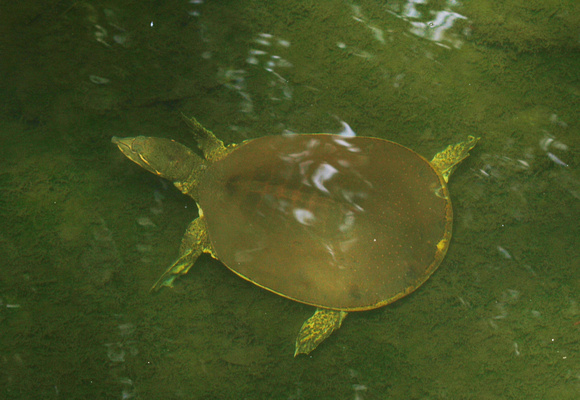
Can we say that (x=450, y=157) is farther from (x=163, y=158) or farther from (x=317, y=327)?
(x=163, y=158)

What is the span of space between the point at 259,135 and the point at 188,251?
93 centimetres

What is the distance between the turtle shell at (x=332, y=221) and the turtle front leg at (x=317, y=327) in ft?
0.40

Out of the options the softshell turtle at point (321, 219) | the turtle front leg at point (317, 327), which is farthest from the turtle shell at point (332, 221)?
the turtle front leg at point (317, 327)

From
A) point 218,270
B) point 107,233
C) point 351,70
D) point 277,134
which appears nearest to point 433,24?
point 351,70

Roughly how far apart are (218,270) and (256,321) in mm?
418

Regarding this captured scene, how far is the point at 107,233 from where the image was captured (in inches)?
98.5

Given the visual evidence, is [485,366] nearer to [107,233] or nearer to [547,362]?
[547,362]

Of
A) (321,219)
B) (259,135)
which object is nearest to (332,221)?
(321,219)

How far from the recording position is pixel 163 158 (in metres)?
2.45

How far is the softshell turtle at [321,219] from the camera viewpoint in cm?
217

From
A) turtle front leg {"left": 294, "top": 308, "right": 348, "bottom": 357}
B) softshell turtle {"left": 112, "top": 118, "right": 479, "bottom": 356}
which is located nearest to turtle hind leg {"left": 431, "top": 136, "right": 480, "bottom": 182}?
softshell turtle {"left": 112, "top": 118, "right": 479, "bottom": 356}

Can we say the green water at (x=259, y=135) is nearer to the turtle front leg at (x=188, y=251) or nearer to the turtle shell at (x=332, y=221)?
the turtle front leg at (x=188, y=251)

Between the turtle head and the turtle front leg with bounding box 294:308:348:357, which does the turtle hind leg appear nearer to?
the turtle front leg with bounding box 294:308:348:357

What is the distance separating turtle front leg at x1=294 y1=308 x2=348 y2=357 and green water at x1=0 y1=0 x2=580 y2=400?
0.09m
